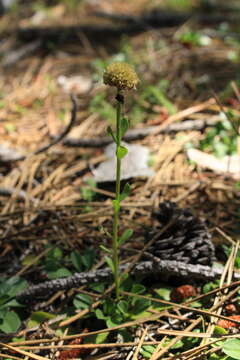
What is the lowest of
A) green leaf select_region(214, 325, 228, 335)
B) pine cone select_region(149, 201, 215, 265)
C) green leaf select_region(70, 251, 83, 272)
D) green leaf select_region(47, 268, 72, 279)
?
green leaf select_region(214, 325, 228, 335)

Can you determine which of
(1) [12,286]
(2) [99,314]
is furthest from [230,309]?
(1) [12,286]

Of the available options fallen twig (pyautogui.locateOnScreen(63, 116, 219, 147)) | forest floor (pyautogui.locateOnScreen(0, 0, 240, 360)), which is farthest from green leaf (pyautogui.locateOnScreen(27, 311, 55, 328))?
fallen twig (pyautogui.locateOnScreen(63, 116, 219, 147))

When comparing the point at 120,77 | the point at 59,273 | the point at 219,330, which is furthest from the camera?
the point at 59,273

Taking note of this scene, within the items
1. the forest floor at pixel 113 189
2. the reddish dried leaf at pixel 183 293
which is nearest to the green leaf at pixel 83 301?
Answer: the forest floor at pixel 113 189

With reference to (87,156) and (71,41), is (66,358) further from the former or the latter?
(71,41)

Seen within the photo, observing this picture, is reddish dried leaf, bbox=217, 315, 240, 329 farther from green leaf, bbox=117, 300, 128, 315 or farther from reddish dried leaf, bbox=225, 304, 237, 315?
green leaf, bbox=117, 300, 128, 315

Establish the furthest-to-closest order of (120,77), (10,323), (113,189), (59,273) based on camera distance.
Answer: (113,189) < (59,273) < (10,323) < (120,77)

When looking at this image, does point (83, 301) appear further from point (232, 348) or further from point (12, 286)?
point (232, 348)

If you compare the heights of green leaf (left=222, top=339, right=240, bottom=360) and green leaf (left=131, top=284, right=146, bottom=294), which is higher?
green leaf (left=131, top=284, right=146, bottom=294)
